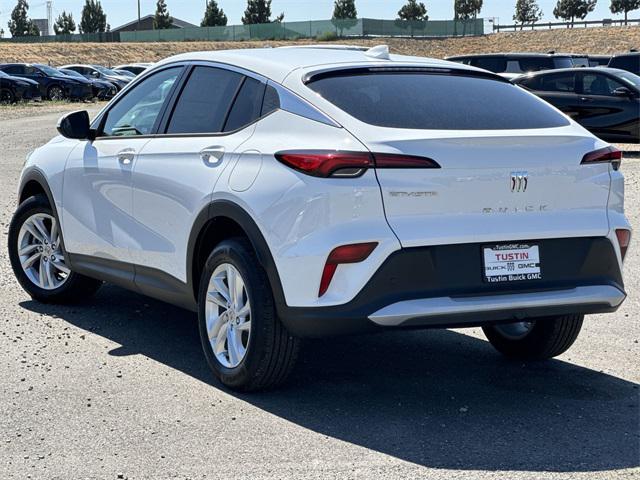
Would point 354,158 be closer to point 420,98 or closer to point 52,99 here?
point 420,98

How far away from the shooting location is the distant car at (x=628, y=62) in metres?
26.2

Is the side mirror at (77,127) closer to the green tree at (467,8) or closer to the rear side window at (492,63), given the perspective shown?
the rear side window at (492,63)

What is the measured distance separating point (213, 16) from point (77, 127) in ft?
391

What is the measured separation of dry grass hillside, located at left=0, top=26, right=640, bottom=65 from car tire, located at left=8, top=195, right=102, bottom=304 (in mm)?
75516

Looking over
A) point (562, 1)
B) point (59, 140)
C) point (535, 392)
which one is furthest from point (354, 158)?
point (562, 1)

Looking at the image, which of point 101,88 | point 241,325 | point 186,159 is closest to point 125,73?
point 101,88

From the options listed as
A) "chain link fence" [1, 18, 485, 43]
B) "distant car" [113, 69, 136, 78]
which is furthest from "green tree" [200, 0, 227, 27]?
"distant car" [113, 69, 136, 78]

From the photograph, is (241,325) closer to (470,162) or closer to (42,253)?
(470,162)

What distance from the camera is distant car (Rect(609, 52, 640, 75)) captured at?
26172 mm

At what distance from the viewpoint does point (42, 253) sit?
7.97 metres

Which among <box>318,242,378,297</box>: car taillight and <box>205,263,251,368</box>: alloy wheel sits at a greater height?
<box>318,242,378,297</box>: car taillight

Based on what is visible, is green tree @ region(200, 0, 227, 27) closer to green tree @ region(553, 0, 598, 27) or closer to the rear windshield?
green tree @ region(553, 0, 598, 27)

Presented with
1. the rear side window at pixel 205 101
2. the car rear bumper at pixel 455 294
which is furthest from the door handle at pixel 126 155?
the car rear bumper at pixel 455 294

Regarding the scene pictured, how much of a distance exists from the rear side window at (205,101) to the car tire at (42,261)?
5.41 ft
